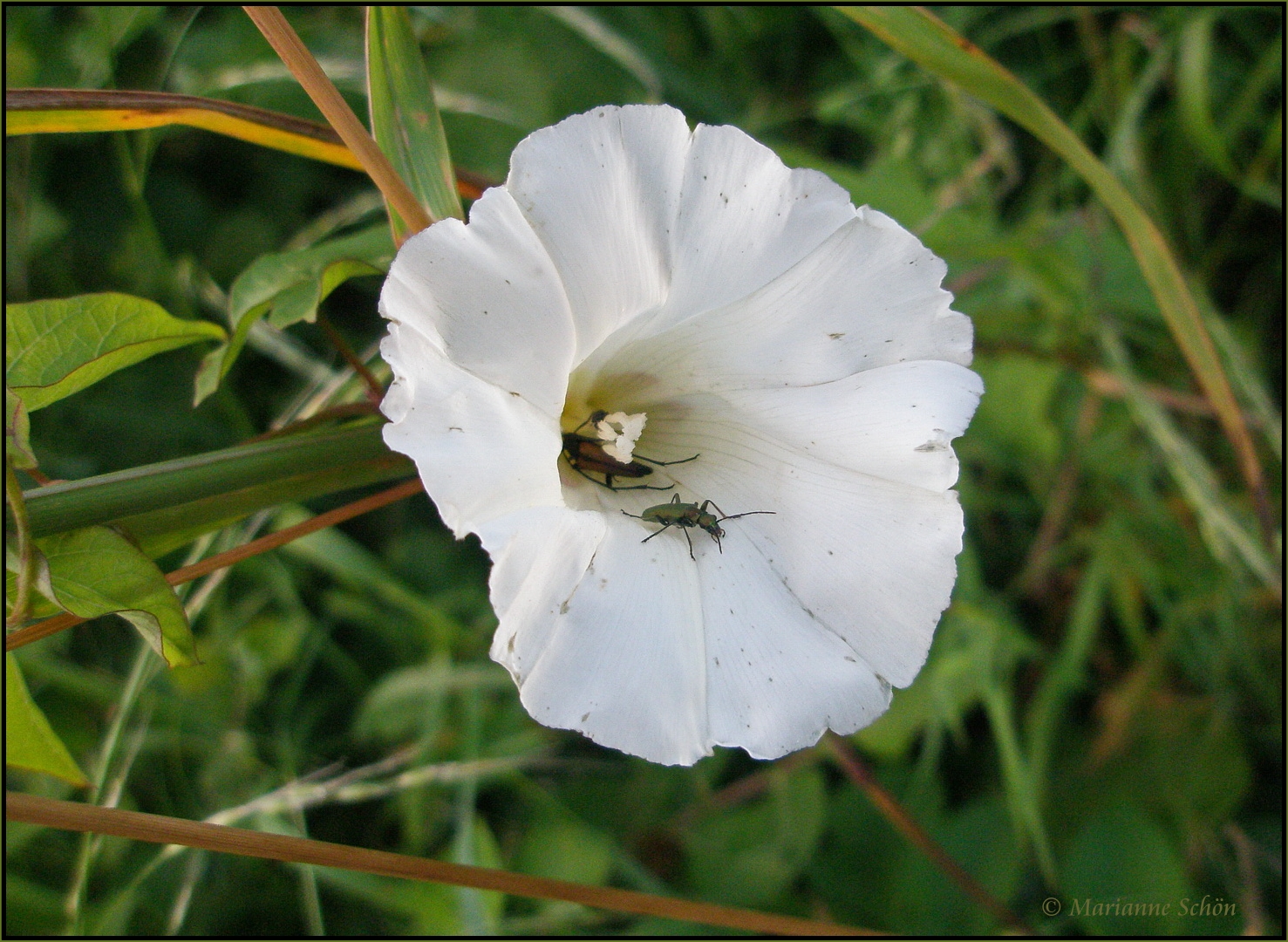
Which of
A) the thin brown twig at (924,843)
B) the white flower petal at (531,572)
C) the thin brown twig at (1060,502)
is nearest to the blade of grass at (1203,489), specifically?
the thin brown twig at (1060,502)

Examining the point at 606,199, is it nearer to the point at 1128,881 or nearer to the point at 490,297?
the point at 490,297

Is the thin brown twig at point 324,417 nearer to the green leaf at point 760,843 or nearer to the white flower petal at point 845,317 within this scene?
the white flower petal at point 845,317

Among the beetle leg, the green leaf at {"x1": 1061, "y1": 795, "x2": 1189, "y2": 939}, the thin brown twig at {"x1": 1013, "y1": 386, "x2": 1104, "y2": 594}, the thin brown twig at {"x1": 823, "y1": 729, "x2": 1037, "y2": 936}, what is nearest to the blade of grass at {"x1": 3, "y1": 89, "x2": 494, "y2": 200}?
the beetle leg

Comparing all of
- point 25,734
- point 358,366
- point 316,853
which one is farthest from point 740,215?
point 25,734

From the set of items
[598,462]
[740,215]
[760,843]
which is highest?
[740,215]

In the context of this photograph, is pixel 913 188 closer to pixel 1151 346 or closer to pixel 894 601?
pixel 1151 346
